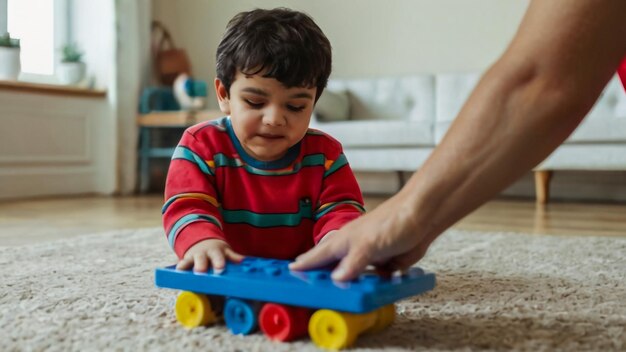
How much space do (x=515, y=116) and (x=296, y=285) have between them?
29 cm

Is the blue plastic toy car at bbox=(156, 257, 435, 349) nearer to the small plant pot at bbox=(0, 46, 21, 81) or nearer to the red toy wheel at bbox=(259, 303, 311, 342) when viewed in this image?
the red toy wheel at bbox=(259, 303, 311, 342)

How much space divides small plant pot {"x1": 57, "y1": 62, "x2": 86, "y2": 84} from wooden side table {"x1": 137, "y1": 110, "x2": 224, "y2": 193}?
0.42 meters

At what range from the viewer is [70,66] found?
3.95 meters

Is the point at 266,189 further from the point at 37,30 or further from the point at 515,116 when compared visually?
the point at 37,30

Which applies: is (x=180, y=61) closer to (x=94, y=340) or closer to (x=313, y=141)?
(x=313, y=141)

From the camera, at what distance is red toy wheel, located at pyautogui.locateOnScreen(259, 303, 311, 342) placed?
770 mm

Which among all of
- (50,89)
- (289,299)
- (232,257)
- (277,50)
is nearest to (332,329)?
(289,299)

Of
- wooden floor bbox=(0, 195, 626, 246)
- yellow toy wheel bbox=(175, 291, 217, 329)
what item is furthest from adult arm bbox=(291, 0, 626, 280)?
wooden floor bbox=(0, 195, 626, 246)

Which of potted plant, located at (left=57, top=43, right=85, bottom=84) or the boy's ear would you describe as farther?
potted plant, located at (left=57, top=43, right=85, bottom=84)

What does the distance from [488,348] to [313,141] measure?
472mm

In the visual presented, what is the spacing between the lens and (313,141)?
1104 mm

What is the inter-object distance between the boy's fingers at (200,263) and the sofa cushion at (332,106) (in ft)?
9.75

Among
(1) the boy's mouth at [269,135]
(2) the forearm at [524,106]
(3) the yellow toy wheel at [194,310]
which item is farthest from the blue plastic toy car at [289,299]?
(1) the boy's mouth at [269,135]

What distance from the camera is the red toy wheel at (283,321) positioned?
770 millimetres
